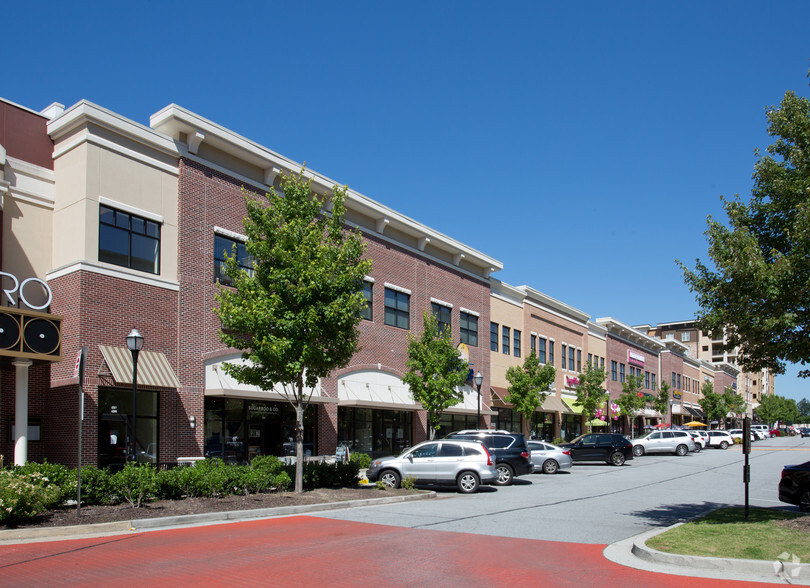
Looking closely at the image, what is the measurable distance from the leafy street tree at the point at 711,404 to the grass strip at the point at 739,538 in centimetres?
7681

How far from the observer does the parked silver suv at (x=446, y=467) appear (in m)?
21.7

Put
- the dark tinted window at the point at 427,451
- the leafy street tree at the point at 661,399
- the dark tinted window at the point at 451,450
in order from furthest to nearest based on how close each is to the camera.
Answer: the leafy street tree at the point at 661,399 < the dark tinted window at the point at 427,451 < the dark tinted window at the point at 451,450

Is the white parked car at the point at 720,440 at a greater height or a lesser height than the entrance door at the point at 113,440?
lesser

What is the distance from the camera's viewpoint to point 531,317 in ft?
152

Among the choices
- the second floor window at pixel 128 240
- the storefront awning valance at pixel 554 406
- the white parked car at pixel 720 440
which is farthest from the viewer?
the white parked car at pixel 720 440

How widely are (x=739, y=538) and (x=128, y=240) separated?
702 inches

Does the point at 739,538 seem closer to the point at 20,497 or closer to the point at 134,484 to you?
the point at 134,484

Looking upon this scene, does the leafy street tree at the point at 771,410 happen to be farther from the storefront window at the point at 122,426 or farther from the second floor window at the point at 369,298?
the storefront window at the point at 122,426

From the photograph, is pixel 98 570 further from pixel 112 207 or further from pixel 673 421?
pixel 673 421

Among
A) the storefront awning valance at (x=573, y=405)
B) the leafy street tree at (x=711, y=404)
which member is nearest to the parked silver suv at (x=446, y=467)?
the storefront awning valance at (x=573, y=405)

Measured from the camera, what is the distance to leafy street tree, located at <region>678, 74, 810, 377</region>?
12.7 metres

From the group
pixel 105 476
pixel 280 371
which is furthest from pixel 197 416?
pixel 105 476

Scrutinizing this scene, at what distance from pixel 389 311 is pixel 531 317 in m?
16.2

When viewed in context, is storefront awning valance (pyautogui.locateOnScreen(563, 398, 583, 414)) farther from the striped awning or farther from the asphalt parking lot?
the striped awning
